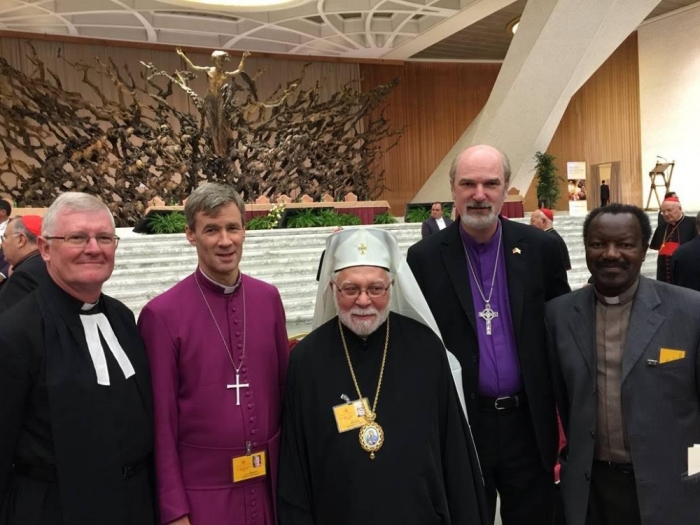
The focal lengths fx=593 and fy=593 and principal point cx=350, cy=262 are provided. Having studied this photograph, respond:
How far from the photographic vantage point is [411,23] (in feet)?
65.3

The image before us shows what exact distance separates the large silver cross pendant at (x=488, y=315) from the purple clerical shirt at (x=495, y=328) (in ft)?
0.04

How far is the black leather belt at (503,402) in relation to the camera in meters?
2.37

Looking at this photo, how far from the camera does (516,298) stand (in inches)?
96.3

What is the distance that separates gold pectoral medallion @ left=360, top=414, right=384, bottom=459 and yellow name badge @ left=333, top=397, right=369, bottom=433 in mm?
22

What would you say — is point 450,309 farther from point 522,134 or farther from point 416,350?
point 522,134

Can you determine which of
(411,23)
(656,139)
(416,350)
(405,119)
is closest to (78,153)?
(411,23)

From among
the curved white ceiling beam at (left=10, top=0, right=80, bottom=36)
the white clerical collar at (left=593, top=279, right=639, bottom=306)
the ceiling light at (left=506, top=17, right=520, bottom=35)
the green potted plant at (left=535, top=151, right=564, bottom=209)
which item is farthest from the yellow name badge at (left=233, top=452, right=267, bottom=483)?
the ceiling light at (left=506, top=17, right=520, bottom=35)

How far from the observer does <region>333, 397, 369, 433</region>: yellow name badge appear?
2025mm

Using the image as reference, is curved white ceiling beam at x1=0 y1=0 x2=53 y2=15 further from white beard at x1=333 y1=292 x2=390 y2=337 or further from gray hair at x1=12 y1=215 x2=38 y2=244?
white beard at x1=333 y1=292 x2=390 y2=337

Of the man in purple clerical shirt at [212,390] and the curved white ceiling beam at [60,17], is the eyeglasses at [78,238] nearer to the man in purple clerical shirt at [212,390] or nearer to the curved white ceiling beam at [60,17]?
the man in purple clerical shirt at [212,390]

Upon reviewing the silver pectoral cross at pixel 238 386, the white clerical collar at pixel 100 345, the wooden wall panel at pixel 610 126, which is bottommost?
the silver pectoral cross at pixel 238 386

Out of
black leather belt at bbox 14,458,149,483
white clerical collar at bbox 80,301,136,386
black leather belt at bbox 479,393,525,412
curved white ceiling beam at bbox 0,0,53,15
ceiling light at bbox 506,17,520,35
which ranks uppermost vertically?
ceiling light at bbox 506,17,520,35

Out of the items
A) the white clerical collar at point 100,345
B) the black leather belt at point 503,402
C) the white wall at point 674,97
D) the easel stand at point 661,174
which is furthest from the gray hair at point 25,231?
the white wall at point 674,97

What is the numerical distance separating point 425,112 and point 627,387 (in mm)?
23925
